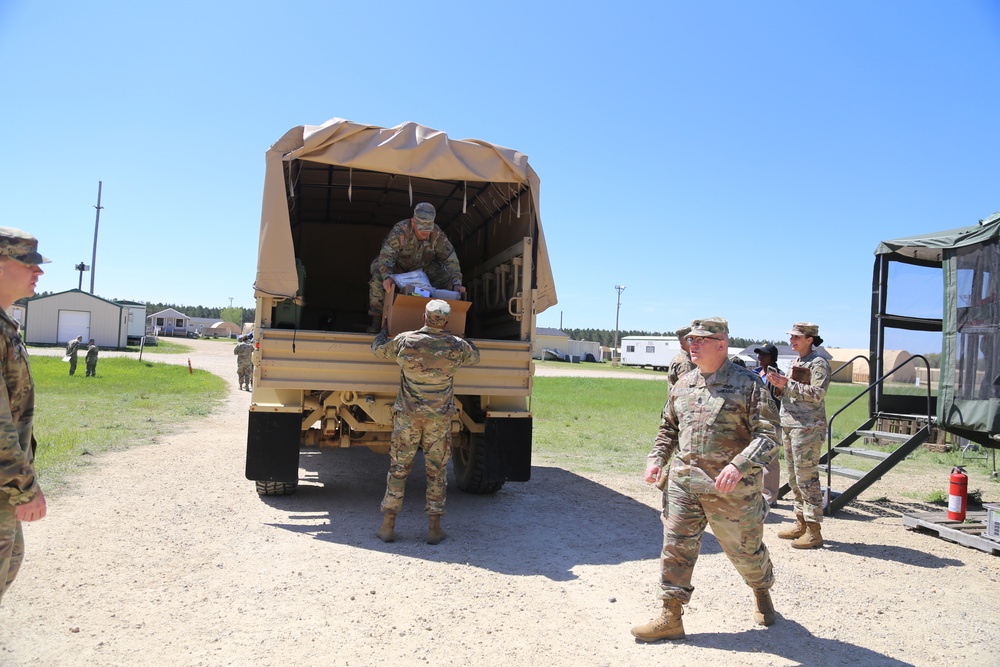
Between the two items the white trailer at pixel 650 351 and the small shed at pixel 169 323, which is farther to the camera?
the small shed at pixel 169 323

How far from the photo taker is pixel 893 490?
900 cm

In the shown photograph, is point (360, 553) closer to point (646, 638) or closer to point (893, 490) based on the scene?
point (646, 638)

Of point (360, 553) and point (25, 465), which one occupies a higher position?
point (25, 465)

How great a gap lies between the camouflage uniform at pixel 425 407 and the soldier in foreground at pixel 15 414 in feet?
9.40

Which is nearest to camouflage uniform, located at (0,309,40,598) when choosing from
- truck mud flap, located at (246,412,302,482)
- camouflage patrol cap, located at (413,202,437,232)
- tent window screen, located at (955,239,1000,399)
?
truck mud flap, located at (246,412,302,482)

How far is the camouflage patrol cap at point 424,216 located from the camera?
20.8ft

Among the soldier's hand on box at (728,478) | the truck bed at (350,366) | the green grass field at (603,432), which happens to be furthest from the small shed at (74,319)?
the soldier's hand on box at (728,478)

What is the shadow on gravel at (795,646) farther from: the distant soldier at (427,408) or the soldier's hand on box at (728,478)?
the distant soldier at (427,408)

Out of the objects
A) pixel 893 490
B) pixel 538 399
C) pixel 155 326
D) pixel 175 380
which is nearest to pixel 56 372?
pixel 175 380

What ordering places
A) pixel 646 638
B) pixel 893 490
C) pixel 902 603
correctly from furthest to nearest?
pixel 893 490 < pixel 902 603 < pixel 646 638

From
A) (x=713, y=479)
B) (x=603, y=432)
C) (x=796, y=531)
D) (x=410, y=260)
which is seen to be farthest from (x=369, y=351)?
(x=603, y=432)

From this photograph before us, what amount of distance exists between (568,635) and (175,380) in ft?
66.8

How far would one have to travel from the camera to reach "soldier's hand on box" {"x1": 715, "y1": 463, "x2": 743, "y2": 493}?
3588 millimetres

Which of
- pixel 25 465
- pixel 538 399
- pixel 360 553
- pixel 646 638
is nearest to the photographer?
pixel 25 465
